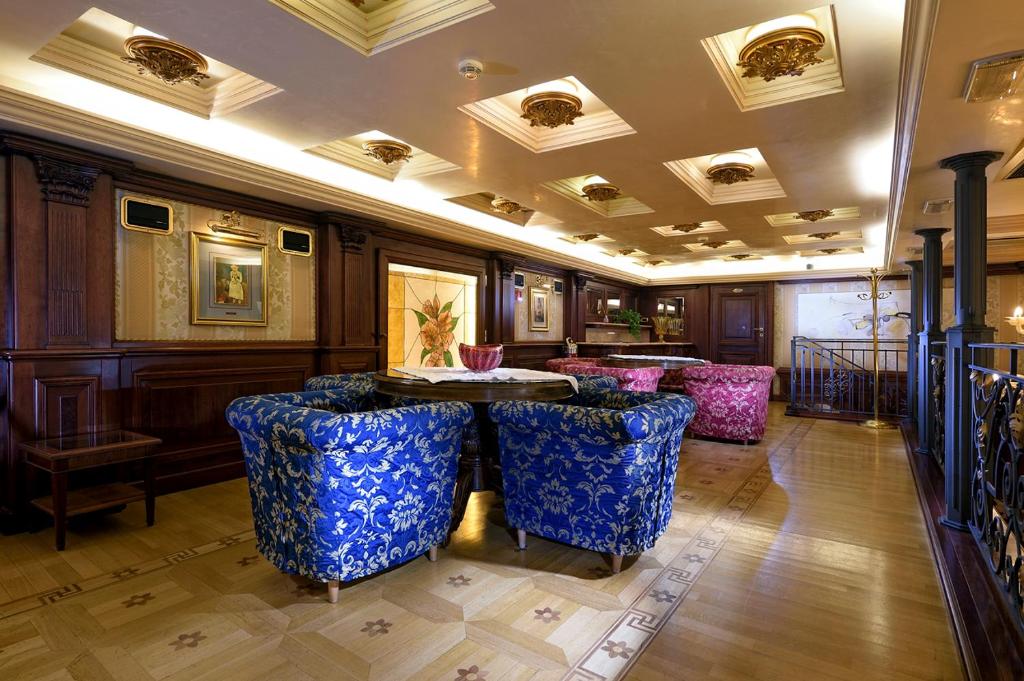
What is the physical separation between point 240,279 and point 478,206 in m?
2.99

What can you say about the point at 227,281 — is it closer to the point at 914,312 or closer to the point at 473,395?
the point at 473,395

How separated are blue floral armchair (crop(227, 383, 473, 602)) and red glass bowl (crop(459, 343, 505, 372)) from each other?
0.64 m

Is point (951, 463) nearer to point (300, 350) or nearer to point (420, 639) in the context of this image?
point (420, 639)

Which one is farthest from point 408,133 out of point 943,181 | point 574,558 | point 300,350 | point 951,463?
point 951,463

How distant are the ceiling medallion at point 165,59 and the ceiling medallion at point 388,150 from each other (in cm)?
144

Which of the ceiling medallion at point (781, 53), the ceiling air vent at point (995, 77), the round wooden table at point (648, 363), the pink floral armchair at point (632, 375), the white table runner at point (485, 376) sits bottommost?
the pink floral armchair at point (632, 375)

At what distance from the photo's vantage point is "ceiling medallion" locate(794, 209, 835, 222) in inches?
252

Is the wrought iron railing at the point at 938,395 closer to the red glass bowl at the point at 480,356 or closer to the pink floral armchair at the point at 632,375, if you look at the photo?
the pink floral armchair at the point at 632,375

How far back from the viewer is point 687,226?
7.31 m

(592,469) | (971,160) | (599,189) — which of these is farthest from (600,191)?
(592,469)

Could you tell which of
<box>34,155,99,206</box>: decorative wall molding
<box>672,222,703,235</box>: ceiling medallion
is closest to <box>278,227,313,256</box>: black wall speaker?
<box>34,155,99,206</box>: decorative wall molding

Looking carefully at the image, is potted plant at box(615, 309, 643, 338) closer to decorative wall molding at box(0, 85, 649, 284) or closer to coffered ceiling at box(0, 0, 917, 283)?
coffered ceiling at box(0, 0, 917, 283)

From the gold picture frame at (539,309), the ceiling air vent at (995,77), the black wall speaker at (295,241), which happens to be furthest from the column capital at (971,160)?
the gold picture frame at (539,309)

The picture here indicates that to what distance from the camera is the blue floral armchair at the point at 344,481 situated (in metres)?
2.15
